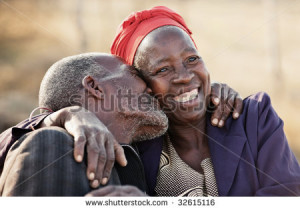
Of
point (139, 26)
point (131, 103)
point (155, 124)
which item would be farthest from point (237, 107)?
point (139, 26)

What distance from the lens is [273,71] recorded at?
44.2 ft

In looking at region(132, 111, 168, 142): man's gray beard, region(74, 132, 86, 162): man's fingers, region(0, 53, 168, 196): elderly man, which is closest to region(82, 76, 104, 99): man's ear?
region(0, 53, 168, 196): elderly man

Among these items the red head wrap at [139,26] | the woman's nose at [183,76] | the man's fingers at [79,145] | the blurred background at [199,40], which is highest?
the red head wrap at [139,26]

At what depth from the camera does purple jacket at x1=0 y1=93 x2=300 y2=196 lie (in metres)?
2.98

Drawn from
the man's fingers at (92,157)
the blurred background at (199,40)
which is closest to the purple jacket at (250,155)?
the man's fingers at (92,157)

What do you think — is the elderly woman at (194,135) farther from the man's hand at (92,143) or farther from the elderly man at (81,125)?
the man's hand at (92,143)

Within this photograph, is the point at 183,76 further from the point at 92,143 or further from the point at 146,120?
the point at 92,143

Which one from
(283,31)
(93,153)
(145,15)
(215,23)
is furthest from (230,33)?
(93,153)

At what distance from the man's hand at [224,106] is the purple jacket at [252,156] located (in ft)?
0.17

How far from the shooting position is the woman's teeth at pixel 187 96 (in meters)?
3.33

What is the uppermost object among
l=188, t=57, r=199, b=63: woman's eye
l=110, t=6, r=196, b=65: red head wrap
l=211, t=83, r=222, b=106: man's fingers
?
l=110, t=6, r=196, b=65: red head wrap

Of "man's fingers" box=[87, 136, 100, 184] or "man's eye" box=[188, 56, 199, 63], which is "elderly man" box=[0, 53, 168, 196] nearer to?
"man's fingers" box=[87, 136, 100, 184]

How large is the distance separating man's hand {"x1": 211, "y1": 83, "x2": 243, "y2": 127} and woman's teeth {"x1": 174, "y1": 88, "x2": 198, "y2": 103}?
0.71 feet

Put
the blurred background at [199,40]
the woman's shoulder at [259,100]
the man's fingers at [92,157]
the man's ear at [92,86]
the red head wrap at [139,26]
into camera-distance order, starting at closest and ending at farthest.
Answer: the man's fingers at [92,157] < the man's ear at [92,86] < the woman's shoulder at [259,100] < the red head wrap at [139,26] < the blurred background at [199,40]
